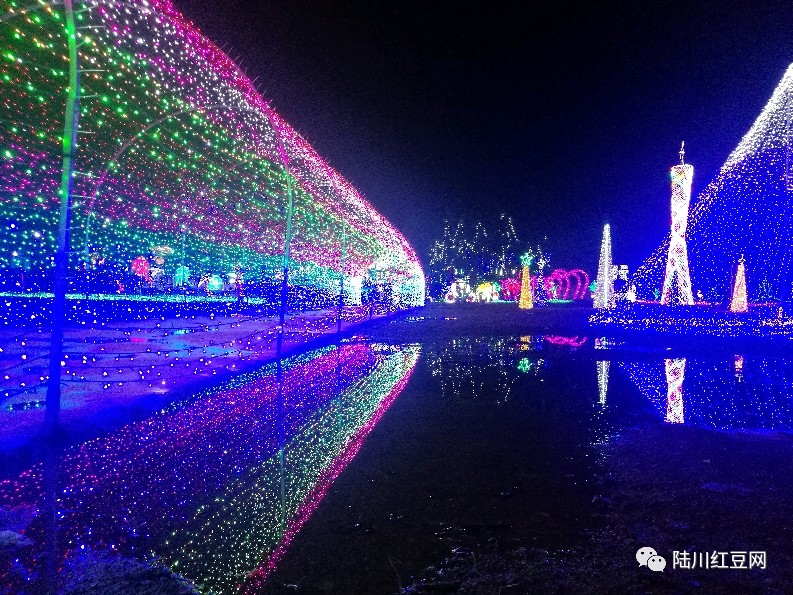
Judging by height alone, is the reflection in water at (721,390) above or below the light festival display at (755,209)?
below

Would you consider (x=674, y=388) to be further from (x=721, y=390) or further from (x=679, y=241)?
(x=679, y=241)

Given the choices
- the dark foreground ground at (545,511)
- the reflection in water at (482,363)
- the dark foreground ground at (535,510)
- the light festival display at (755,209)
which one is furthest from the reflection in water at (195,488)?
the light festival display at (755,209)

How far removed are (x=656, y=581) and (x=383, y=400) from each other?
568 cm

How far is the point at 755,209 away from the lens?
69.2 ft

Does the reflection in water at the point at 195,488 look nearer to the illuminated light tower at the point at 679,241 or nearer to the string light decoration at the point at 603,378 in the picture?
the string light decoration at the point at 603,378

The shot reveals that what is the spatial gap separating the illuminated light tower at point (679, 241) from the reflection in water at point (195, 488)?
26.6 meters

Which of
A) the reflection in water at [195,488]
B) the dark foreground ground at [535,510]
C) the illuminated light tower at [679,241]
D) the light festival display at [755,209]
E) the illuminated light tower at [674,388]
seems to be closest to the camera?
the dark foreground ground at [535,510]

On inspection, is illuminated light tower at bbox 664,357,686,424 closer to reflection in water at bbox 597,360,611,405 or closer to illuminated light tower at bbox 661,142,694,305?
reflection in water at bbox 597,360,611,405

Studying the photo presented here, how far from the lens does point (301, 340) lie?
17188mm

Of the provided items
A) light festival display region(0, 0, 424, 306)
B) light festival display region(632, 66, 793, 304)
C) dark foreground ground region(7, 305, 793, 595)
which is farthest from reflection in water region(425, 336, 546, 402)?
light festival display region(632, 66, 793, 304)

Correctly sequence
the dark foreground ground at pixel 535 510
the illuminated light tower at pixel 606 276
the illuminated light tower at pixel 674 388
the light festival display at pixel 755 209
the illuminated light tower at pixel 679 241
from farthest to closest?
1. the illuminated light tower at pixel 606 276
2. the illuminated light tower at pixel 679 241
3. the light festival display at pixel 755 209
4. the illuminated light tower at pixel 674 388
5. the dark foreground ground at pixel 535 510

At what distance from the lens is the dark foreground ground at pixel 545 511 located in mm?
3242

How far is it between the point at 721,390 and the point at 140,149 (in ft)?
40.3

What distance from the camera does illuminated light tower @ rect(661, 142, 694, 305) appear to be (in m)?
29.2
